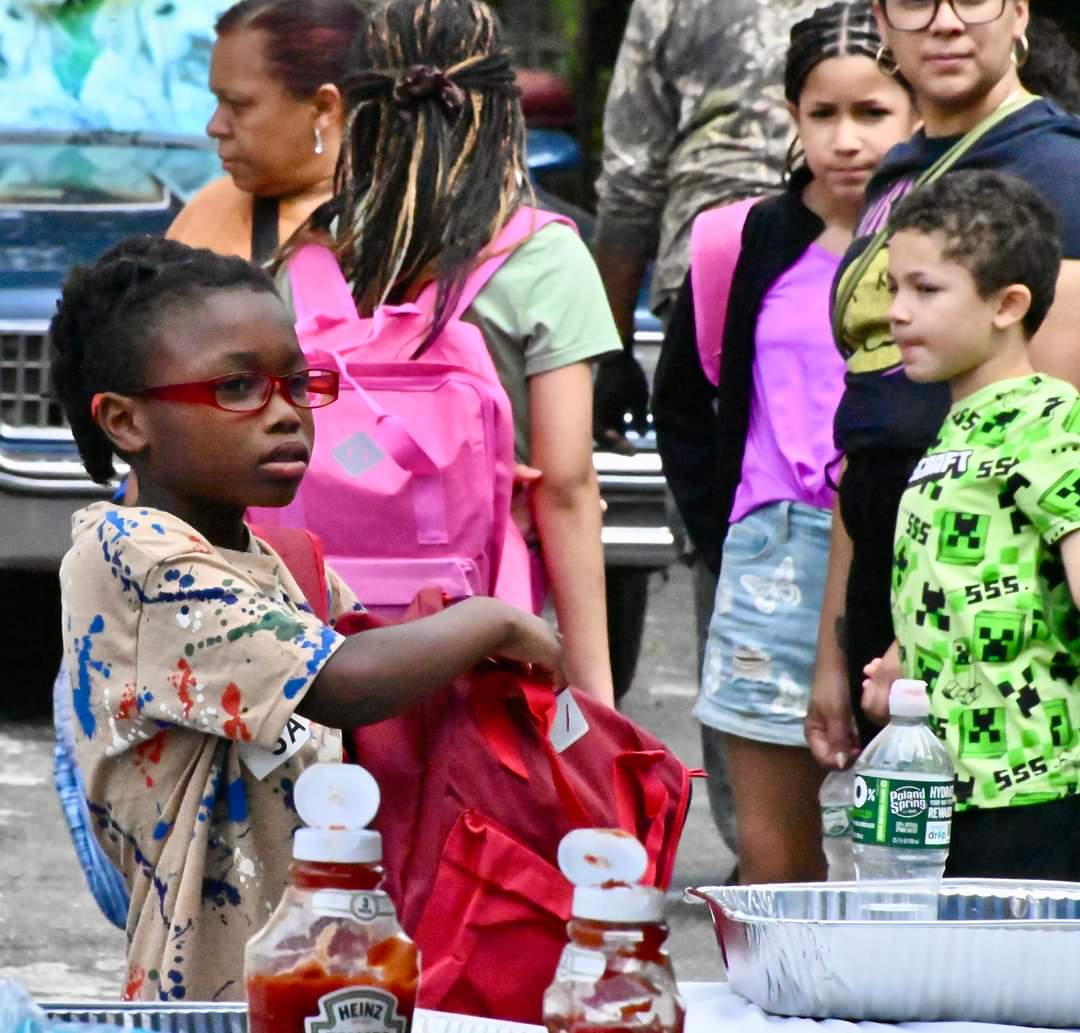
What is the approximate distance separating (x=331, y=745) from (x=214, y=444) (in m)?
0.37

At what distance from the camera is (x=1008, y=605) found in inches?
128

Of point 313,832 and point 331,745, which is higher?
point 313,832

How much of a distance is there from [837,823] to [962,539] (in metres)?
1.28

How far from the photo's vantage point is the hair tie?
3762mm

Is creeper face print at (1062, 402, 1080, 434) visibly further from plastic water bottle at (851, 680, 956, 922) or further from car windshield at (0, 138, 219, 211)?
car windshield at (0, 138, 219, 211)

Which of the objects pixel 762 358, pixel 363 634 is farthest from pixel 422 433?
pixel 762 358

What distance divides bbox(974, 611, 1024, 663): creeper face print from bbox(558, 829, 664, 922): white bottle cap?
149 centimetres

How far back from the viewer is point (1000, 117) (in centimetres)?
367

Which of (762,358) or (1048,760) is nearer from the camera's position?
(1048,760)

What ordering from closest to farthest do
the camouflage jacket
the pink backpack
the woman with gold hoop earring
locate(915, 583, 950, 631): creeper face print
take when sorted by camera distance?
1. locate(915, 583, 950, 631): creeper face print
2. the pink backpack
3. the woman with gold hoop earring
4. the camouflage jacket

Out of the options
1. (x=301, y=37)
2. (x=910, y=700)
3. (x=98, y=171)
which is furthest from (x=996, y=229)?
(x=98, y=171)

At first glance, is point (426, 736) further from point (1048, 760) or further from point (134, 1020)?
point (1048, 760)

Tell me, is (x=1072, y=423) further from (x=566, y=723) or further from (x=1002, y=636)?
(x=566, y=723)

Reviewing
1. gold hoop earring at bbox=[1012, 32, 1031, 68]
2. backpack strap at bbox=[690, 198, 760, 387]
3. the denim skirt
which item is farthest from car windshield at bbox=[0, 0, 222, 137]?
gold hoop earring at bbox=[1012, 32, 1031, 68]
